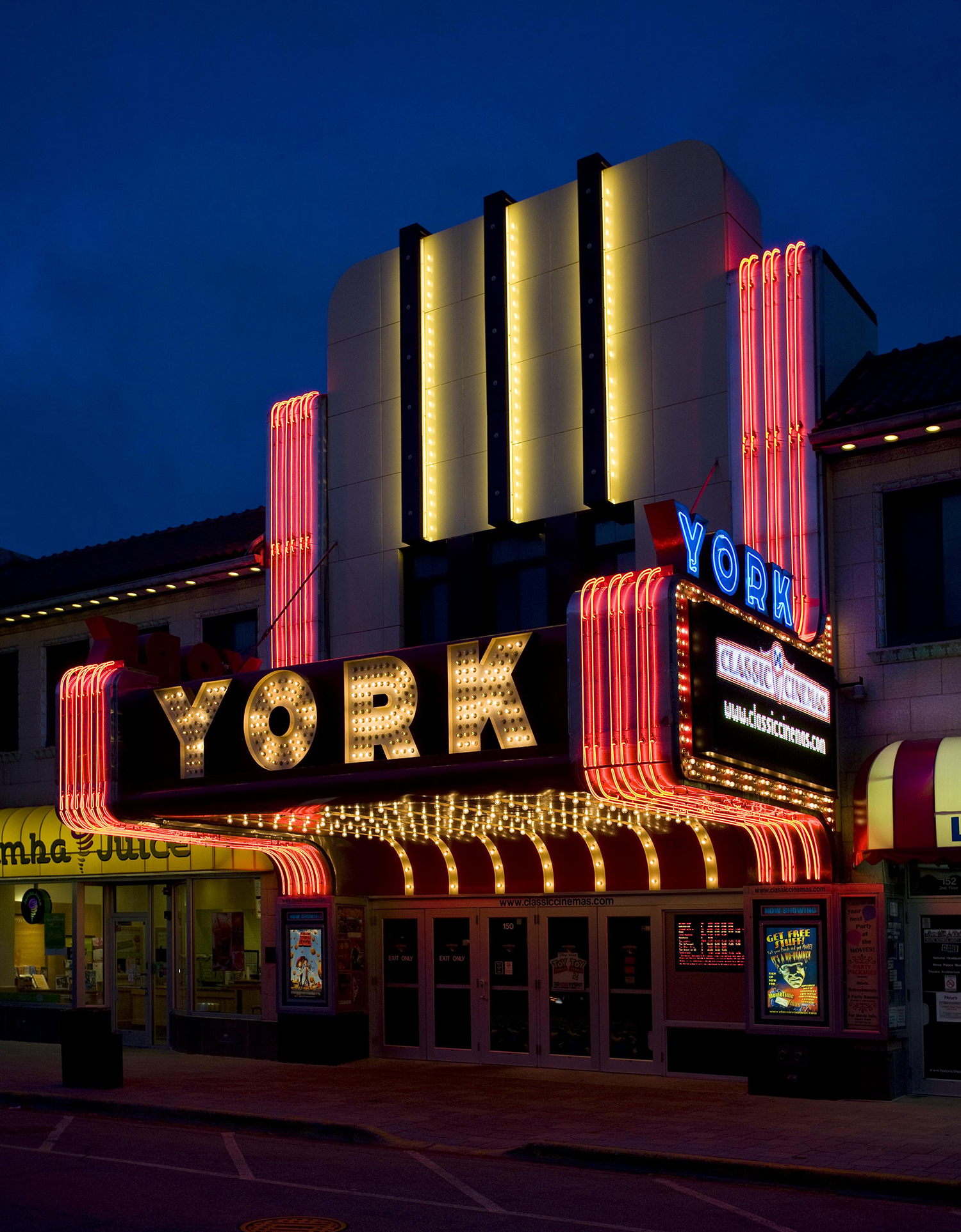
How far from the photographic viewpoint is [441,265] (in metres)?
20.1

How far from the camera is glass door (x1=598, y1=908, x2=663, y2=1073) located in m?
17.6

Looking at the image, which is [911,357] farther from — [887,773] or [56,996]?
[56,996]

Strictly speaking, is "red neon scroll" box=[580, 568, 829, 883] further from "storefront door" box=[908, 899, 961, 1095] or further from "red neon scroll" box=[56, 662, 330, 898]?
"red neon scroll" box=[56, 662, 330, 898]

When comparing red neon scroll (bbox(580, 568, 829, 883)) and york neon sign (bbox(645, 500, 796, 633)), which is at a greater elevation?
york neon sign (bbox(645, 500, 796, 633))

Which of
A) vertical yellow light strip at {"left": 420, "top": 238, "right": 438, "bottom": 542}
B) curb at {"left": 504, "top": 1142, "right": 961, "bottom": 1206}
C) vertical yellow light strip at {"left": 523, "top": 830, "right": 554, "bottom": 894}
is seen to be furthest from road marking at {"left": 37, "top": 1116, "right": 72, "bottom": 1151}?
vertical yellow light strip at {"left": 420, "top": 238, "right": 438, "bottom": 542}

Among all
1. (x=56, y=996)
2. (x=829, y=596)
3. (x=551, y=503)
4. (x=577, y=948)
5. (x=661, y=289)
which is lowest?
(x=56, y=996)

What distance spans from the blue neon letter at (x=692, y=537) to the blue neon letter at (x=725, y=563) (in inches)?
7.4

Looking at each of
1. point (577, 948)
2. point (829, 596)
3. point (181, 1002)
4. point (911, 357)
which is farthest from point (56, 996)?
point (911, 357)

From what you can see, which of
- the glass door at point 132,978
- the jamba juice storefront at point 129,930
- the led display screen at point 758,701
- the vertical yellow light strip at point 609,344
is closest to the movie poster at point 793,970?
the led display screen at point 758,701

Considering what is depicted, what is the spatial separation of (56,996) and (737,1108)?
13.3 meters

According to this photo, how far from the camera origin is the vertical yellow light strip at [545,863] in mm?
18656

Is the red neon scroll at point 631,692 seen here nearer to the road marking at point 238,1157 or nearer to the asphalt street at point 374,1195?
the asphalt street at point 374,1195

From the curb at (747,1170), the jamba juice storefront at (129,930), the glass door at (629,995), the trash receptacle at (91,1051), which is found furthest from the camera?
the jamba juice storefront at (129,930)

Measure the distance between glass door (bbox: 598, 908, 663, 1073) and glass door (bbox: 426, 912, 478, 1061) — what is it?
2.13 metres
